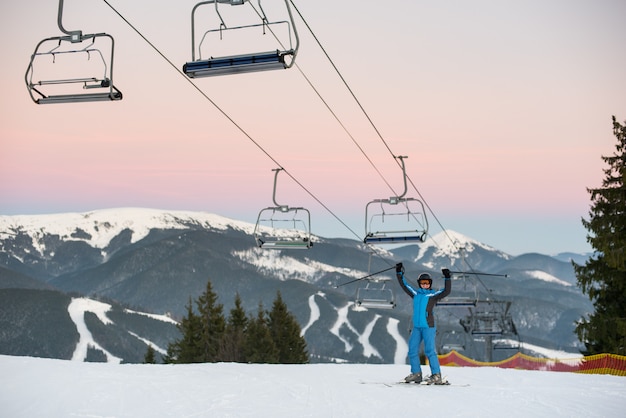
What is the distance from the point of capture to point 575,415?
11102 millimetres

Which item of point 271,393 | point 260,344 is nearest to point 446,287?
point 271,393

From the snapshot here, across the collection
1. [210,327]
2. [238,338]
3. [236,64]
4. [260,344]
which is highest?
[236,64]

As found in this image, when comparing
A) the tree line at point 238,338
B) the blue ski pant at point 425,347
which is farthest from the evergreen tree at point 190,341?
the blue ski pant at point 425,347

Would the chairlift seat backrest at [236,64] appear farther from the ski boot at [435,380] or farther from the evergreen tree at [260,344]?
the evergreen tree at [260,344]

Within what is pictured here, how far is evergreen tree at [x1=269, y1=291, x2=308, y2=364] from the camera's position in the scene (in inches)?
2611

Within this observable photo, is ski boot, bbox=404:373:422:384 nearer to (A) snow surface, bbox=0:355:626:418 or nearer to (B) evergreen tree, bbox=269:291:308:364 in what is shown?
(A) snow surface, bbox=0:355:626:418

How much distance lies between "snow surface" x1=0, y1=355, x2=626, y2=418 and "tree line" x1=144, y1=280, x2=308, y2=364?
47.8 metres

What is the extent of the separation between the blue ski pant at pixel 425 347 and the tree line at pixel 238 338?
49353mm

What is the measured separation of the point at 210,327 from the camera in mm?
68688

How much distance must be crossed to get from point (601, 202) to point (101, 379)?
25807 mm

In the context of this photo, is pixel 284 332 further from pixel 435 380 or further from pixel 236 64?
pixel 236 64

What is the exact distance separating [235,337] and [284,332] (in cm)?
458

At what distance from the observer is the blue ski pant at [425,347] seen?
46.7ft

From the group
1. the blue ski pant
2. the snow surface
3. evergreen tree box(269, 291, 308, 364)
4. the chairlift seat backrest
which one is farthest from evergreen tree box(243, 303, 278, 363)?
the chairlift seat backrest
